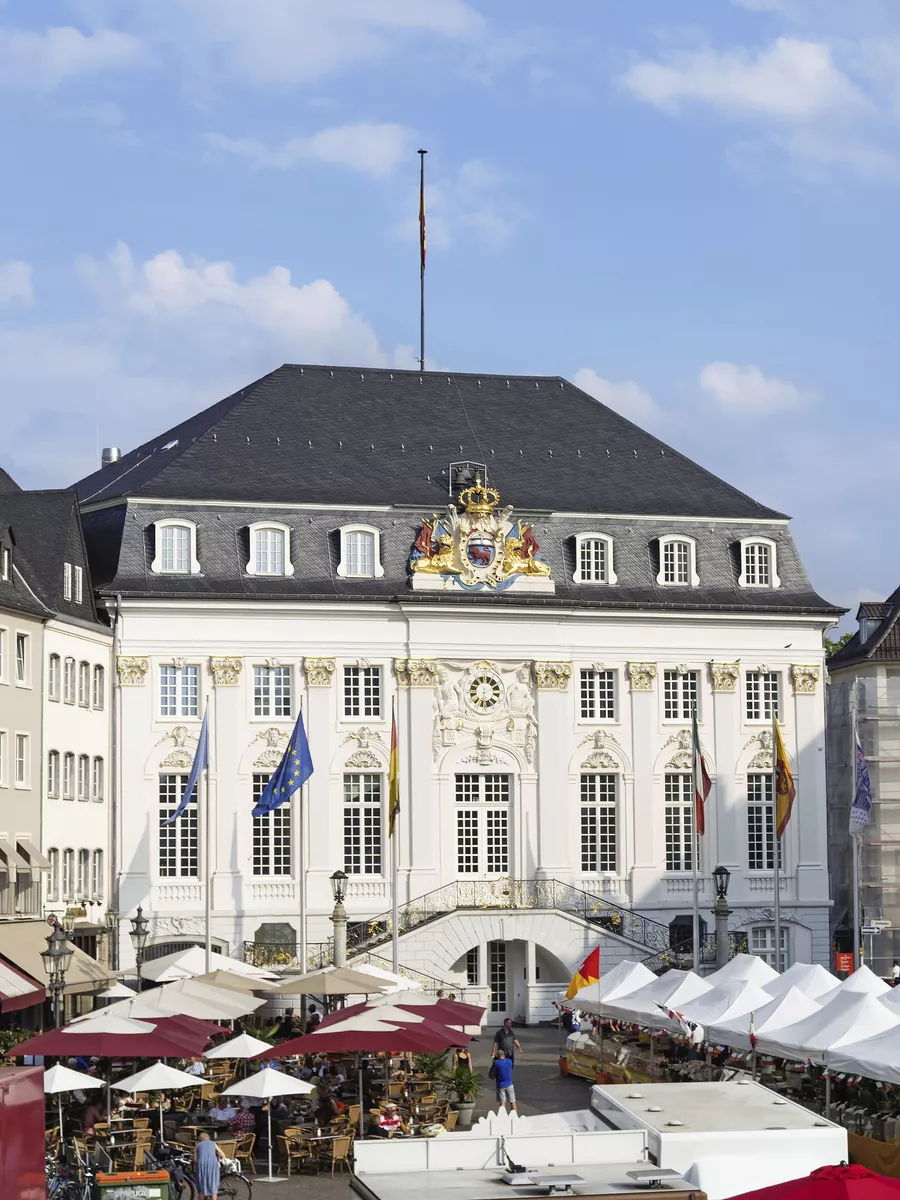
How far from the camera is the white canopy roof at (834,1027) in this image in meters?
36.1

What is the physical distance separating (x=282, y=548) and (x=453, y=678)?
6465 millimetres

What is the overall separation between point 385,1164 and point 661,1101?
3.97 metres

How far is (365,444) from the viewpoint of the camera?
66.8 m

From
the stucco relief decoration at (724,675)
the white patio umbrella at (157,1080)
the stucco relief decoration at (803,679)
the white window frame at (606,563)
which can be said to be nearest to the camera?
→ the white patio umbrella at (157,1080)

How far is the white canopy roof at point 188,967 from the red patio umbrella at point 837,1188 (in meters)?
35.4

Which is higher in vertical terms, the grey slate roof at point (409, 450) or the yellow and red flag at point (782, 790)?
the grey slate roof at point (409, 450)

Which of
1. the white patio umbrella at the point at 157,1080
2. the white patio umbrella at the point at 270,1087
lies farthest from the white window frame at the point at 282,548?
the white patio umbrella at the point at 270,1087

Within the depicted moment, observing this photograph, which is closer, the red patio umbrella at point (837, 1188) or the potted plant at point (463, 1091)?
the red patio umbrella at point (837, 1188)

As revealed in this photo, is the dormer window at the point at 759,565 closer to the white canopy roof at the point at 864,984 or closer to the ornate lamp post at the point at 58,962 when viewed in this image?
the white canopy roof at the point at 864,984

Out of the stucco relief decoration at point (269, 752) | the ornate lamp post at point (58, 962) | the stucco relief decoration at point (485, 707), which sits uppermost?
the stucco relief decoration at point (485, 707)

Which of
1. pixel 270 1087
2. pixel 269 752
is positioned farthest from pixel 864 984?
pixel 269 752

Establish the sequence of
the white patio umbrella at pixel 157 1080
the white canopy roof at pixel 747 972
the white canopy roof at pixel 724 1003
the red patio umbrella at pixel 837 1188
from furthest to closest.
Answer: the white canopy roof at pixel 747 972 → the white canopy roof at pixel 724 1003 → the white patio umbrella at pixel 157 1080 → the red patio umbrella at pixel 837 1188

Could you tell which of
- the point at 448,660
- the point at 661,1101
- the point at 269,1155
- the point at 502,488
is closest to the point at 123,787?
the point at 448,660

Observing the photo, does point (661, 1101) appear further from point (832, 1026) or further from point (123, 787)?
point (123, 787)
